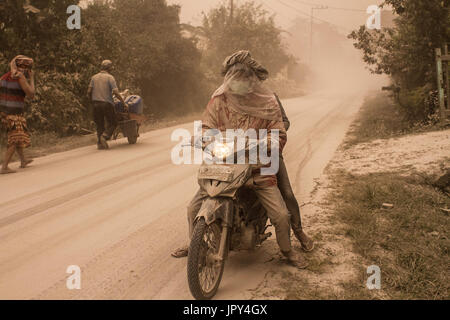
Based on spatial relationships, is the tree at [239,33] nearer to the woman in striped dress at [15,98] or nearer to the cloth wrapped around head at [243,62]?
the woman in striped dress at [15,98]

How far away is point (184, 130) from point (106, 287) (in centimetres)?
1116

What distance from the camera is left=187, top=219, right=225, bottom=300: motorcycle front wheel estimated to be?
334 cm

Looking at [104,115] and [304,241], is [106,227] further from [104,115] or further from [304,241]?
[104,115]

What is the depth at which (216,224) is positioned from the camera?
12.0 feet

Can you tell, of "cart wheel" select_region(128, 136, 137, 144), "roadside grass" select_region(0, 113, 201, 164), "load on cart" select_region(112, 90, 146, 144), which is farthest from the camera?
"cart wheel" select_region(128, 136, 137, 144)

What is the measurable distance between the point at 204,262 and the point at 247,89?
1591 millimetres

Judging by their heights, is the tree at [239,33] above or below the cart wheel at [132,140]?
above

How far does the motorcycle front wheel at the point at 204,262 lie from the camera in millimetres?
3338

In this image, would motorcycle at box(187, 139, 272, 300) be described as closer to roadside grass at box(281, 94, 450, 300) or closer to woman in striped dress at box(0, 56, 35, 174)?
roadside grass at box(281, 94, 450, 300)

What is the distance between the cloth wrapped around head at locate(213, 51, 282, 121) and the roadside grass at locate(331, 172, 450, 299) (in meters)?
1.68

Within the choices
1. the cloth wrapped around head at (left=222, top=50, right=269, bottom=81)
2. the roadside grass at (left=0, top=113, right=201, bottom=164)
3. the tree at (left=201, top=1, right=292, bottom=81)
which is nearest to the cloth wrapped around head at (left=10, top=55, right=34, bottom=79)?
the roadside grass at (left=0, top=113, right=201, bottom=164)
